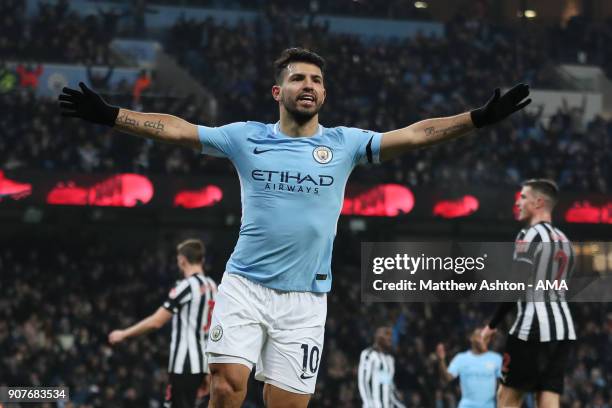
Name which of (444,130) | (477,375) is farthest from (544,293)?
(477,375)

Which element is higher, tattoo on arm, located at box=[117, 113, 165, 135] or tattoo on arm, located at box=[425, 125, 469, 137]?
tattoo on arm, located at box=[425, 125, 469, 137]

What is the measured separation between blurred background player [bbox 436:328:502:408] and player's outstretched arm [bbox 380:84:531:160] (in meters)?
6.51

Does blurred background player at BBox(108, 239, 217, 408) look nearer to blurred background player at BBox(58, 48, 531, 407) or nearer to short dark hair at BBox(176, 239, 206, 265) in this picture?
short dark hair at BBox(176, 239, 206, 265)

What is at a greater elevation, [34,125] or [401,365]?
[34,125]

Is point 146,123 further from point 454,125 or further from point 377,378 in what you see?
point 377,378

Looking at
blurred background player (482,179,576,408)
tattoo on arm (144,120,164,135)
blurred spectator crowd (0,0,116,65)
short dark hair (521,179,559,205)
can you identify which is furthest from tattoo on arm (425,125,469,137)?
blurred spectator crowd (0,0,116,65)

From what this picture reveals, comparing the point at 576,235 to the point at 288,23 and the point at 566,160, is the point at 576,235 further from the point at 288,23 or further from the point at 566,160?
the point at 288,23

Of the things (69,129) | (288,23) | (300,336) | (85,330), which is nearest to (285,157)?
(300,336)

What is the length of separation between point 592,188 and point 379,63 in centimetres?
650

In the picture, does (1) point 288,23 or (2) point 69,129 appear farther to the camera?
(1) point 288,23

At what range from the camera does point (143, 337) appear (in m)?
19.1

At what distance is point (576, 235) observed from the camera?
83.0 ft

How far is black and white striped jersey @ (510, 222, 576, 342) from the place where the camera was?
23.9ft

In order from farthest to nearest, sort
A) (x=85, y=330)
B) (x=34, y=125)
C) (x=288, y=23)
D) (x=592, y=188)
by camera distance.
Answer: (x=288, y=23) < (x=592, y=188) < (x=34, y=125) < (x=85, y=330)
